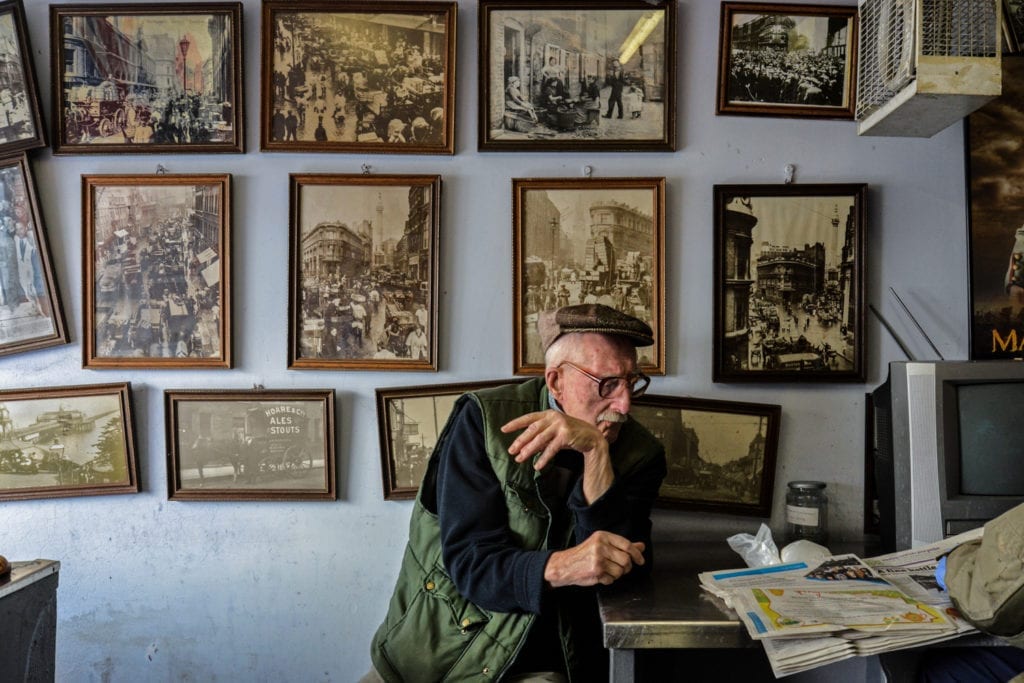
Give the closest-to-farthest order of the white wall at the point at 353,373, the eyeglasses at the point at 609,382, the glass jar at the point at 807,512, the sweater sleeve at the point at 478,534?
the sweater sleeve at the point at 478,534, the eyeglasses at the point at 609,382, the glass jar at the point at 807,512, the white wall at the point at 353,373

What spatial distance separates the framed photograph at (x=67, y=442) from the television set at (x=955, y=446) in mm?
2074

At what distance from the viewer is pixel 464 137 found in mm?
2311

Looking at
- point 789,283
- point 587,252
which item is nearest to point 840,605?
point 789,283

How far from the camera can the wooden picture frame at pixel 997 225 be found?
2246 mm

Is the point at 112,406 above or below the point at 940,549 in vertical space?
above

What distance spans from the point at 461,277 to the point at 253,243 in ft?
2.02

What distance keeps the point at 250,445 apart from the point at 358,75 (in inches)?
43.7

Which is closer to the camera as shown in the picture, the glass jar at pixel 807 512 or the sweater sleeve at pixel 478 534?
the sweater sleeve at pixel 478 534

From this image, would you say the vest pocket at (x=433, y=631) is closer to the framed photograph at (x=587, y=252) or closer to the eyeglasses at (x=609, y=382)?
the eyeglasses at (x=609, y=382)

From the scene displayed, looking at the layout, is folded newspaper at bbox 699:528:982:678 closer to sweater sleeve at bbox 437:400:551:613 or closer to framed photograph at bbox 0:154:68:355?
sweater sleeve at bbox 437:400:551:613

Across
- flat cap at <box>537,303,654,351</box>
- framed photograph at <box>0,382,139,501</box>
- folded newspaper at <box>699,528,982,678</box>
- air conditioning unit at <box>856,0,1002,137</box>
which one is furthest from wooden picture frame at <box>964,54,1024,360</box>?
framed photograph at <box>0,382,139,501</box>

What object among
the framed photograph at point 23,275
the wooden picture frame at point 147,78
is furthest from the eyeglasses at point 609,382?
the framed photograph at point 23,275

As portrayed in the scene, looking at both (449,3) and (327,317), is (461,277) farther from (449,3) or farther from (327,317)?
(449,3)

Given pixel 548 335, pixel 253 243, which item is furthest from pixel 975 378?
pixel 253 243
